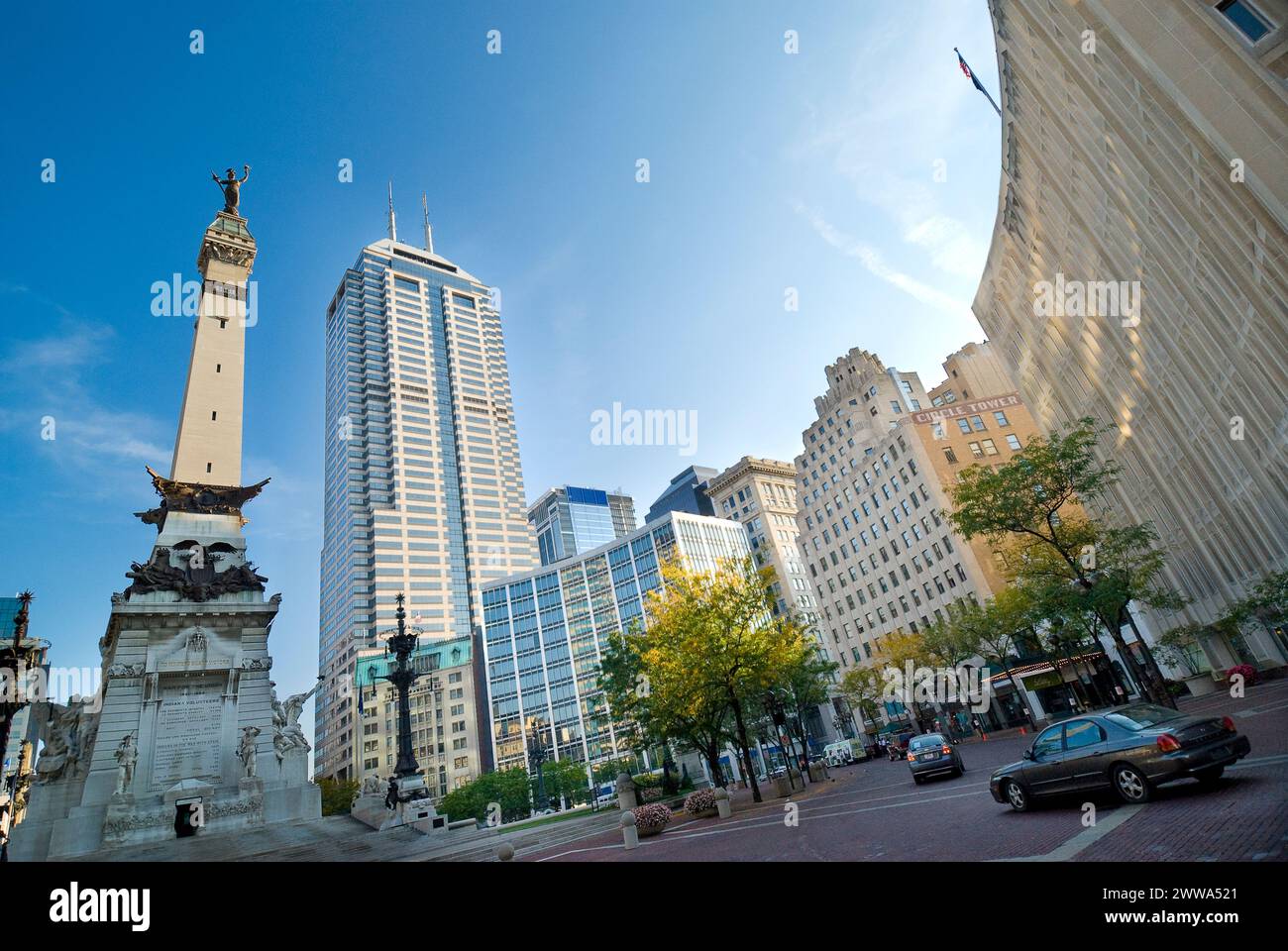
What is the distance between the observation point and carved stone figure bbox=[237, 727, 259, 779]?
2325 cm

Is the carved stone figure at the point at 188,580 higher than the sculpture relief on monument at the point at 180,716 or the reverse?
higher

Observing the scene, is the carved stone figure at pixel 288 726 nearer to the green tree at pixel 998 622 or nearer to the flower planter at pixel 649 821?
the flower planter at pixel 649 821

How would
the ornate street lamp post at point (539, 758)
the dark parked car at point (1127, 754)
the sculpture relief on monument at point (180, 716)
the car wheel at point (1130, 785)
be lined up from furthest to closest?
the ornate street lamp post at point (539, 758) < the sculpture relief on monument at point (180, 716) < the car wheel at point (1130, 785) < the dark parked car at point (1127, 754)

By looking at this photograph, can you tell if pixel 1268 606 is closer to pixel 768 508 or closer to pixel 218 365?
pixel 218 365

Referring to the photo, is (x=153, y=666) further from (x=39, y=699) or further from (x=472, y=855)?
(x=472, y=855)

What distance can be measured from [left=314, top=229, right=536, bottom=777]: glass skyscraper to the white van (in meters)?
75.6

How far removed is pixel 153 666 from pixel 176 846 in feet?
24.3

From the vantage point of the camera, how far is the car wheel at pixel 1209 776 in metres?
10.1

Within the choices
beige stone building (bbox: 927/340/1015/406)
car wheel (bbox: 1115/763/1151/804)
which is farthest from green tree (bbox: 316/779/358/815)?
beige stone building (bbox: 927/340/1015/406)

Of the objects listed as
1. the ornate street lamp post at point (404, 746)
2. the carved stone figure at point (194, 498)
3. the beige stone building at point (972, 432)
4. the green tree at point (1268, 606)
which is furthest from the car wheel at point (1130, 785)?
the beige stone building at point (972, 432)

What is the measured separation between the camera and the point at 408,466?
13800cm

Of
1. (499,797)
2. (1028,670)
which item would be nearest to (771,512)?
(499,797)
